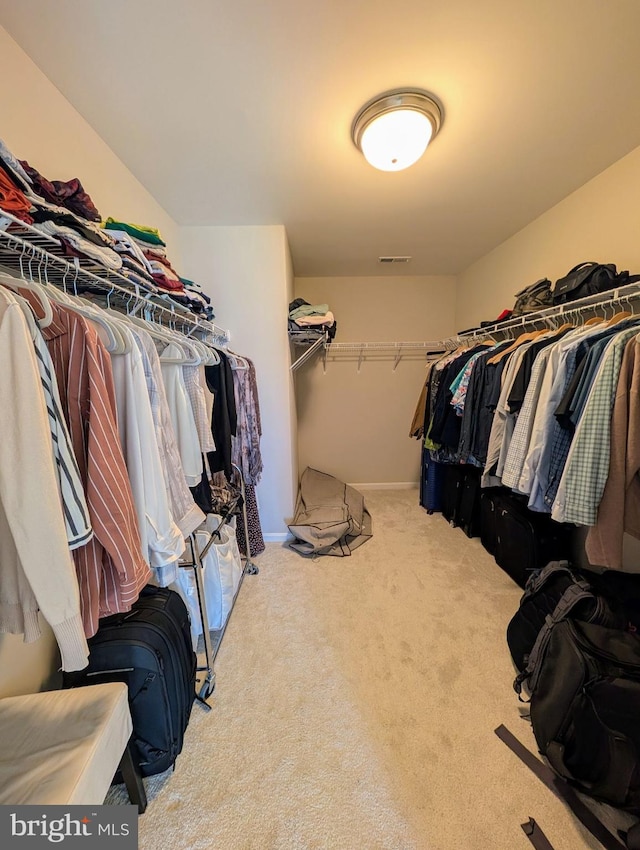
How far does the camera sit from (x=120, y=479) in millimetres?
718

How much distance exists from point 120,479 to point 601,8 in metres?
1.97

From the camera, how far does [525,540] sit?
1.84 m

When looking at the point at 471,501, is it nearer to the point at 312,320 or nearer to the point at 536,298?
the point at 536,298

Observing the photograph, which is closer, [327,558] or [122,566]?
[122,566]

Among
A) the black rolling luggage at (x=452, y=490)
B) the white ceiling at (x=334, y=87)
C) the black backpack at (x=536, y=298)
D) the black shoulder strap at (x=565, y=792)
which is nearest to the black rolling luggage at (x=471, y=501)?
the black rolling luggage at (x=452, y=490)

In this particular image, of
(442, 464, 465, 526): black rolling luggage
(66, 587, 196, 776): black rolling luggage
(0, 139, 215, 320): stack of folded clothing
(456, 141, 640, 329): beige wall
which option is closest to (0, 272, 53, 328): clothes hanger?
(0, 139, 215, 320): stack of folded clothing

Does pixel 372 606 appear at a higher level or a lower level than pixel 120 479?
lower

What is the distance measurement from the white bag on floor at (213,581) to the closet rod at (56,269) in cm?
107

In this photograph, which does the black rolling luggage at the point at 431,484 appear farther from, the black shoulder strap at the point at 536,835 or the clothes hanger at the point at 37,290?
the clothes hanger at the point at 37,290

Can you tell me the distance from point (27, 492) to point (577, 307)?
7.41 feet

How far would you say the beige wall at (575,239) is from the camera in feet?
5.07

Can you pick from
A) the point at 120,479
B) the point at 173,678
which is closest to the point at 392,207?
the point at 120,479

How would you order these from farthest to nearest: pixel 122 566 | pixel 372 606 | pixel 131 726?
pixel 372 606 < pixel 131 726 < pixel 122 566

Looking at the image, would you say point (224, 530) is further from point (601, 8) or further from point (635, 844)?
point (601, 8)
